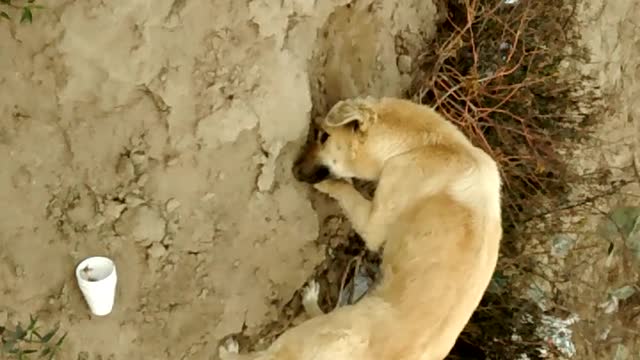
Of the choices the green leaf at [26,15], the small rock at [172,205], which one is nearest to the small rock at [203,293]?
the small rock at [172,205]

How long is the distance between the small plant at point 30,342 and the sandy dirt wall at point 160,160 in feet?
0.20

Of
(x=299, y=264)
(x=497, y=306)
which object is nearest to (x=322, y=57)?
(x=299, y=264)

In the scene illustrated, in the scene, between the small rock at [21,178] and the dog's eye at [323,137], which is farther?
the dog's eye at [323,137]

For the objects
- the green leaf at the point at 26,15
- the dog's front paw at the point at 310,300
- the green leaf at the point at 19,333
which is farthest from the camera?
the dog's front paw at the point at 310,300

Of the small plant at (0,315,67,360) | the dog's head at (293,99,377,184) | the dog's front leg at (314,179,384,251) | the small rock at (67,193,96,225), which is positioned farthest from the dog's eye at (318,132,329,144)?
the small plant at (0,315,67,360)

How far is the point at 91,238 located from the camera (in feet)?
14.3

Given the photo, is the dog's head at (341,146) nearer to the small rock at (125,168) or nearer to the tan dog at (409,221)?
the tan dog at (409,221)

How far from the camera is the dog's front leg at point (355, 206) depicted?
465cm

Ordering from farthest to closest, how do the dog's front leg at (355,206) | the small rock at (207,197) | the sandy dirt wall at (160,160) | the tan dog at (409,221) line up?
1. the dog's front leg at (355,206)
2. the small rock at (207,197)
3. the tan dog at (409,221)
4. the sandy dirt wall at (160,160)

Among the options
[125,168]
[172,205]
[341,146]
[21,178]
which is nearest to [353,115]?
[341,146]

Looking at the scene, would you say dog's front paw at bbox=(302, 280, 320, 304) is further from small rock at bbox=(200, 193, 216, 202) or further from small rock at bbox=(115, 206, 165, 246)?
small rock at bbox=(115, 206, 165, 246)

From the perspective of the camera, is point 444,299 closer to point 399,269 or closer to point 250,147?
point 399,269

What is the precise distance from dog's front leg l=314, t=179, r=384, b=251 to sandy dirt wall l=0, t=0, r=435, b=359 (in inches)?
5.0

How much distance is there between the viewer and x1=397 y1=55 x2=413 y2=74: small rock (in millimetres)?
5199
